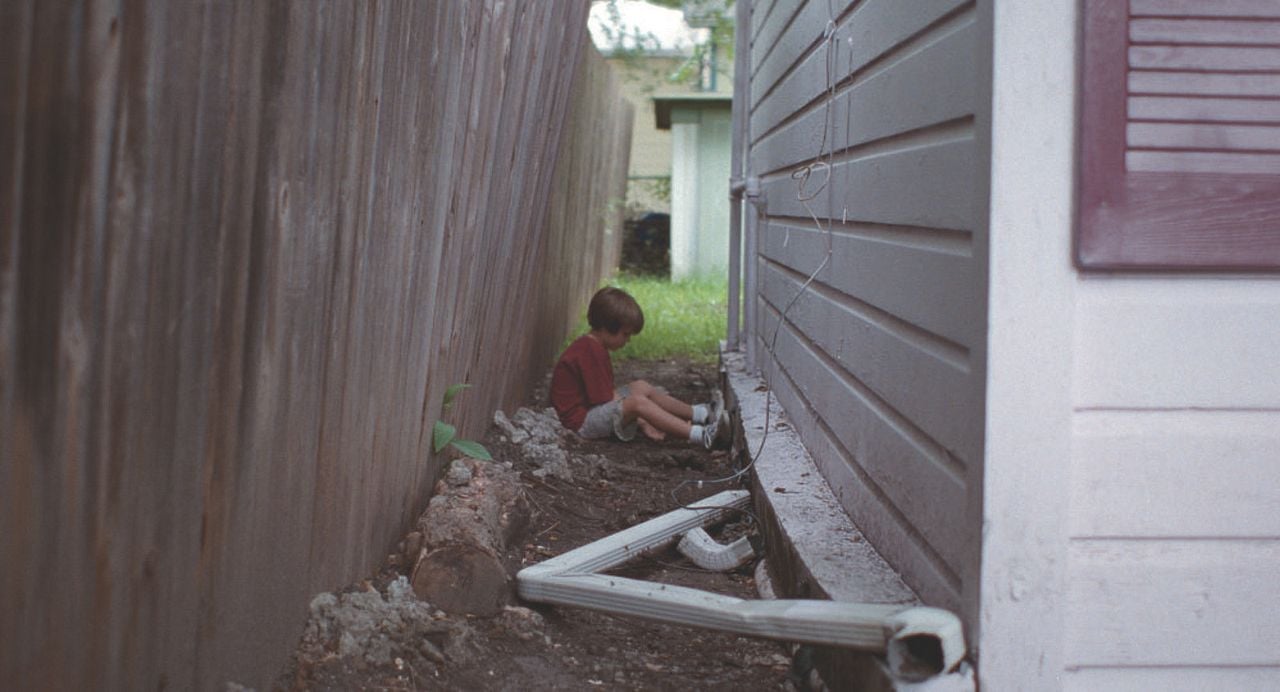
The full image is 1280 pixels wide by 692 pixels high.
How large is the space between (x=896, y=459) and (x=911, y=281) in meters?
0.45

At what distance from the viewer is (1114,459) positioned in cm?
230

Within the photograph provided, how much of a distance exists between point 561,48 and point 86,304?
4.34 meters

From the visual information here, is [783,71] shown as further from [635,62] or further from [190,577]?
[635,62]

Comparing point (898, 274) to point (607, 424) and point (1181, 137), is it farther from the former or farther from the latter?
point (607, 424)

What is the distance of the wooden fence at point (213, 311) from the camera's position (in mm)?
1502

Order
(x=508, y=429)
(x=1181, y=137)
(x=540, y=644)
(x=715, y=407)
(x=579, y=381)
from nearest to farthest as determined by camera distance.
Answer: (x=1181, y=137) → (x=540, y=644) → (x=508, y=429) → (x=579, y=381) → (x=715, y=407)

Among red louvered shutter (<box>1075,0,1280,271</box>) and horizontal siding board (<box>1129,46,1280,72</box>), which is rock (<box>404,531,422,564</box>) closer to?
red louvered shutter (<box>1075,0,1280,271</box>)

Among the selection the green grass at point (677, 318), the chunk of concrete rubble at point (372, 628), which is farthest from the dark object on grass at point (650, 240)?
the chunk of concrete rubble at point (372, 628)

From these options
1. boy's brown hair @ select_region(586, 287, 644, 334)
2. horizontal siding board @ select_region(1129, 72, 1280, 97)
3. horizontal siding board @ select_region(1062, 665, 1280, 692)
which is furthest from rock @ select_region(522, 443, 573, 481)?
horizontal siding board @ select_region(1129, 72, 1280, 97)

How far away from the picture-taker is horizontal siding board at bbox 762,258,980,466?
244 cm

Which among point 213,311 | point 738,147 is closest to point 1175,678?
point 213,311

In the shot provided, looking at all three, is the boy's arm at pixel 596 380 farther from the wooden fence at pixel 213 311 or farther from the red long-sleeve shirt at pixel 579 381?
the wooden fence at pixel 213 311

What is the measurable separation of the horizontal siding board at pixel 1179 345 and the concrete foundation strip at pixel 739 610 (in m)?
0.52

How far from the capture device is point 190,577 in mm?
2020
